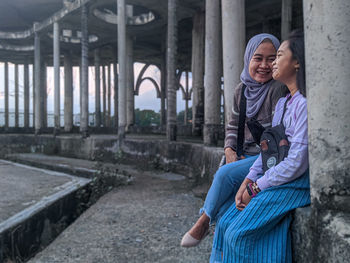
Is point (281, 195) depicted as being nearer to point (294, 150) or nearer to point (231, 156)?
point (294, 150)

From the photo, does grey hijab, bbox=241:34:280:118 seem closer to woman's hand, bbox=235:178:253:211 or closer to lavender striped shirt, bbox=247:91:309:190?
lavender striped shirt, bbox=247:91:309:190

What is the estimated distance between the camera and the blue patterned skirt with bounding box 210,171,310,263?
155cm

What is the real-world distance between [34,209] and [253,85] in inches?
127

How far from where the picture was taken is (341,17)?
4.67 ft

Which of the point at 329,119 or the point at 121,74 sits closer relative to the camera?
the point at 329,119

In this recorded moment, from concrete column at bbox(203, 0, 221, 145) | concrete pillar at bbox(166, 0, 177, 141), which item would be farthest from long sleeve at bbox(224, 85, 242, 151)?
concrete pillar at bbox(166, 0, 177, 141)

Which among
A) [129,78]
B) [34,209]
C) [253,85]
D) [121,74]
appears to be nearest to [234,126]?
[253,85]

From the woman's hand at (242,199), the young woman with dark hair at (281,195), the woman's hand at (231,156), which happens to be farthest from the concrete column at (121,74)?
the young woman with dark hair at (281,195)

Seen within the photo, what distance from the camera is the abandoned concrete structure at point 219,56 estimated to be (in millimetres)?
1434

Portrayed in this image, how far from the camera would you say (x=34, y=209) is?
3889mm

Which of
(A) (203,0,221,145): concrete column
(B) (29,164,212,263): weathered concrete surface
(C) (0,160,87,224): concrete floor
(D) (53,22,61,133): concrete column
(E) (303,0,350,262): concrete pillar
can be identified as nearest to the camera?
(E) (303,0,350,262): concrete pillar

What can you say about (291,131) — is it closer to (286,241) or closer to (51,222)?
(286,241)

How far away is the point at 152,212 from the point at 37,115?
13672 mm

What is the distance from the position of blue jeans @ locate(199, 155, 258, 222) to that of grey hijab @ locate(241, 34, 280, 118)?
0.44 m
